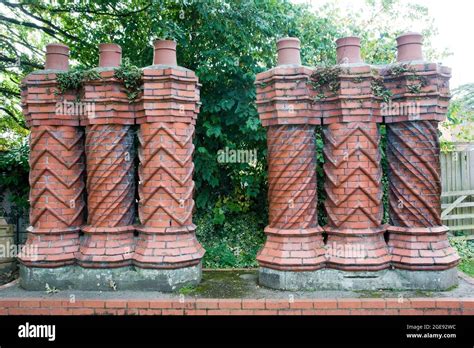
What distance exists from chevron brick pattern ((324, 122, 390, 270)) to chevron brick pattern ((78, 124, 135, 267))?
3008 millimetres

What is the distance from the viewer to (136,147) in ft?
18.5

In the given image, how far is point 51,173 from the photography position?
5.23 metres

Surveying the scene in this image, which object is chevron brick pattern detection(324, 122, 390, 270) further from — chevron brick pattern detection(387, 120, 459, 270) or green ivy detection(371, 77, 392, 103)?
green ivy detection(371, 77, 392, 103)

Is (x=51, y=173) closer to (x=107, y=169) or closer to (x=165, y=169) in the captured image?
(x=107, y=169)

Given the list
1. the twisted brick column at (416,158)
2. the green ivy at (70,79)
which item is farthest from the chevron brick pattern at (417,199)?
the green ivy at (70,79)

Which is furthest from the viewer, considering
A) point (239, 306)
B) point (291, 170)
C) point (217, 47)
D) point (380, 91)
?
point (217, 47)

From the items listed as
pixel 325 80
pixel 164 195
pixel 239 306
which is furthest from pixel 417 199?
pixel 164 195

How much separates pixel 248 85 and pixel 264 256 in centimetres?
369

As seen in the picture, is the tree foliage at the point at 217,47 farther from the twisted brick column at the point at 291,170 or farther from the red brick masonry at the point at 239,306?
the red brick masonry at the point at 239,306

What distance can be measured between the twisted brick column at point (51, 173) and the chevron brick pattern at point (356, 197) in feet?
12.5

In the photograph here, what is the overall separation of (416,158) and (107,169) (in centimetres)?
441

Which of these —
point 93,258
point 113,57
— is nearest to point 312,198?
point 93,258

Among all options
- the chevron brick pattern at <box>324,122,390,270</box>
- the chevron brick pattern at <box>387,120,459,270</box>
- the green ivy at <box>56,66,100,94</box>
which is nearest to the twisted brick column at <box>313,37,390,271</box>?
the chevron brick pattern at <box>324,122,390,270</box>

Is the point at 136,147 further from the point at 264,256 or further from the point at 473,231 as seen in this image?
the point at 473,231
